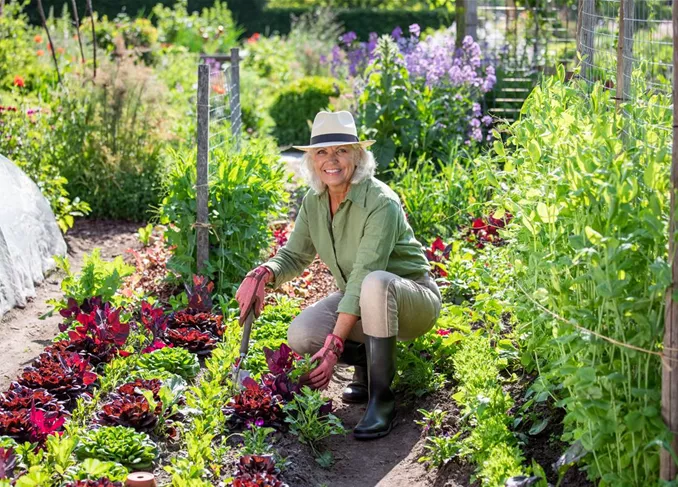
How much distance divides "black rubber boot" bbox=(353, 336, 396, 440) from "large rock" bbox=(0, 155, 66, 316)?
2.55 metres

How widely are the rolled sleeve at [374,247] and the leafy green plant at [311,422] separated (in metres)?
0.43

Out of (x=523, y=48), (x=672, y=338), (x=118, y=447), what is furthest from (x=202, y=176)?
(x=523, y=48)

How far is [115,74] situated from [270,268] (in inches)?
171

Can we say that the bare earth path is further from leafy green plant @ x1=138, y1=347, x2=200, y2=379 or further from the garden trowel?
the garden trowel

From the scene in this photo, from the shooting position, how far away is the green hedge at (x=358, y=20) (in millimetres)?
21219

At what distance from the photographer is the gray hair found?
4.18m

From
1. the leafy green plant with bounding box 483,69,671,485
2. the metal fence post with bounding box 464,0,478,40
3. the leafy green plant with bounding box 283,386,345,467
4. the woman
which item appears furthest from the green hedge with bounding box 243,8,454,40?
the leafy green plant with bounding box 483,69,671,485

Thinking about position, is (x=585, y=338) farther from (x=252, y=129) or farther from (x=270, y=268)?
(x=252, y=129)

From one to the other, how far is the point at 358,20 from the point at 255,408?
18.5 meters

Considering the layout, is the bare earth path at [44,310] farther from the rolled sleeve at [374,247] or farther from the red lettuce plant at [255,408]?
the rolled sleeve at [374,247]

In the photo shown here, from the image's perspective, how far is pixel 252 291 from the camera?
168 inches

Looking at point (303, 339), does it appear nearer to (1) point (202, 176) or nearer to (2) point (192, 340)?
(2) point (192, 340)

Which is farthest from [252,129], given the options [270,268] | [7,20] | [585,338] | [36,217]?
[585,338]

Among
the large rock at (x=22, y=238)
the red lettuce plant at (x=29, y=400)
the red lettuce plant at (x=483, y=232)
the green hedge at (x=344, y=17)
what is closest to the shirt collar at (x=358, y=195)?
the red lettuce plant at (x=29, y=400)
